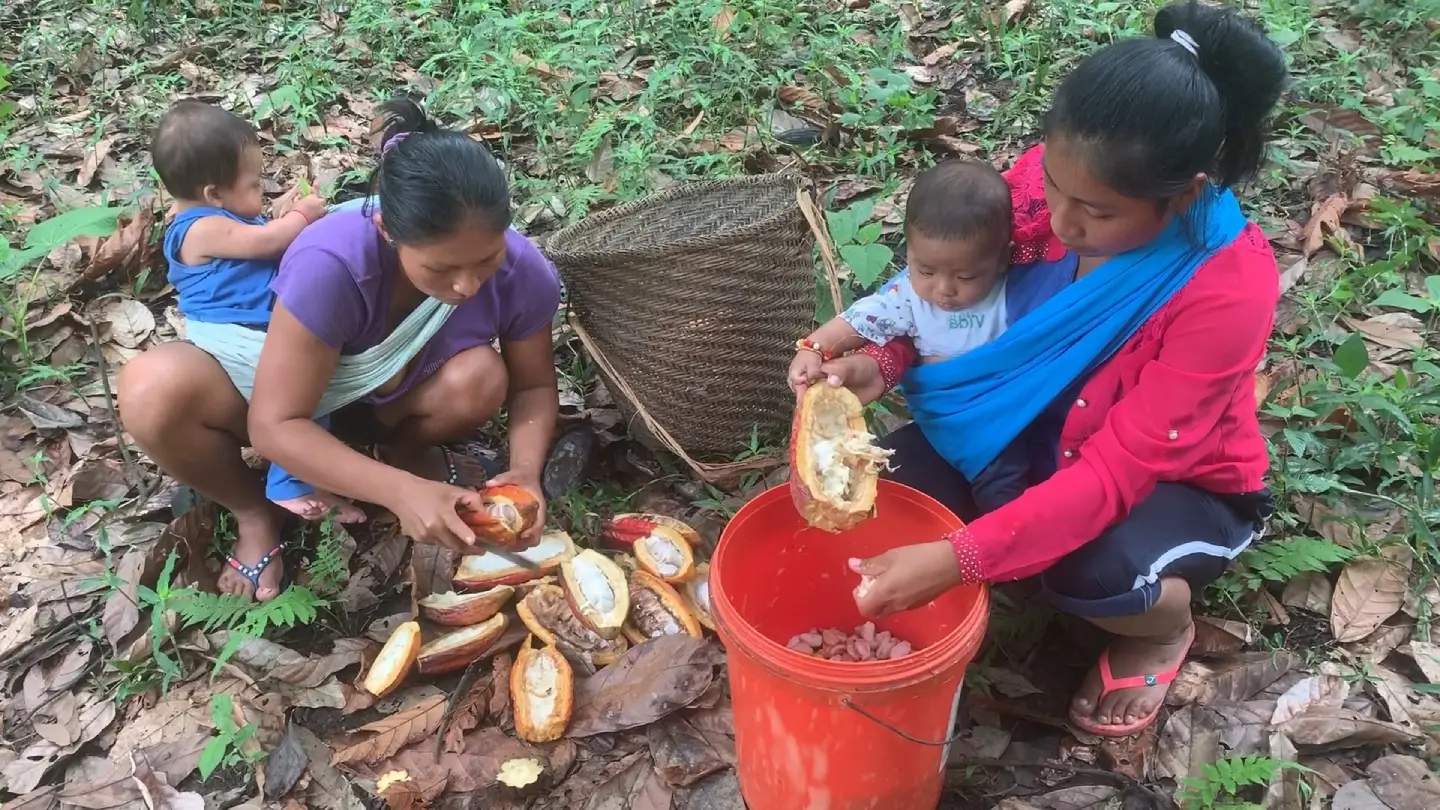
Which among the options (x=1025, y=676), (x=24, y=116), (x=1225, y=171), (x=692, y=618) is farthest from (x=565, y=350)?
(x=24, y=116)

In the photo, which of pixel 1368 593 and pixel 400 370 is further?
pixel 400 370

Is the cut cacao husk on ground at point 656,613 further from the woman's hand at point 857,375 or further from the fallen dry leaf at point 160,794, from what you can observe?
the fallen dry leaf at point 160,794

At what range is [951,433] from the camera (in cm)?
223

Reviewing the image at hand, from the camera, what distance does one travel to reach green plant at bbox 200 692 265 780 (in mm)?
2086

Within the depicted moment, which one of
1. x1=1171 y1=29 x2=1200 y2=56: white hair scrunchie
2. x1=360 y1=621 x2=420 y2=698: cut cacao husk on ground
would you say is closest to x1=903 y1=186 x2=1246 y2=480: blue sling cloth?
x1=1171 y1=29 x2=1200 y2=56: white hair scrunchie

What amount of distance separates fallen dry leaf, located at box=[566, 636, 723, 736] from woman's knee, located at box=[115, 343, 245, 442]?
1126 millimetres

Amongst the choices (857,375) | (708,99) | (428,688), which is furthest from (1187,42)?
(708,99)

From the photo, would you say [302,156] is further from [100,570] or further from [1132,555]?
[1132,555]

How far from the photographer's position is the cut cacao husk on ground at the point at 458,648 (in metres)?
2.31

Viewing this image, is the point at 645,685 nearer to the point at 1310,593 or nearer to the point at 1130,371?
the point at 1130,371

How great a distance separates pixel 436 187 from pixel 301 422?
679 millimetres

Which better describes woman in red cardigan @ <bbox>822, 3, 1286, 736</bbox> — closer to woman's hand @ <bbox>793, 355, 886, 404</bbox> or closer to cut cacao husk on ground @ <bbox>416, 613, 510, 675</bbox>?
woman's hand @ <bbox>793, 355, 886, 404</bbox>

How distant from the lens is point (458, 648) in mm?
2318

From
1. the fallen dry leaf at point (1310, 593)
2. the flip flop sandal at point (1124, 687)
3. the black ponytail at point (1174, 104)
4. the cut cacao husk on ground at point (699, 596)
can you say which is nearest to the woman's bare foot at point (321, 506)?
the cut cacao husk on ground at point (699, 596)
